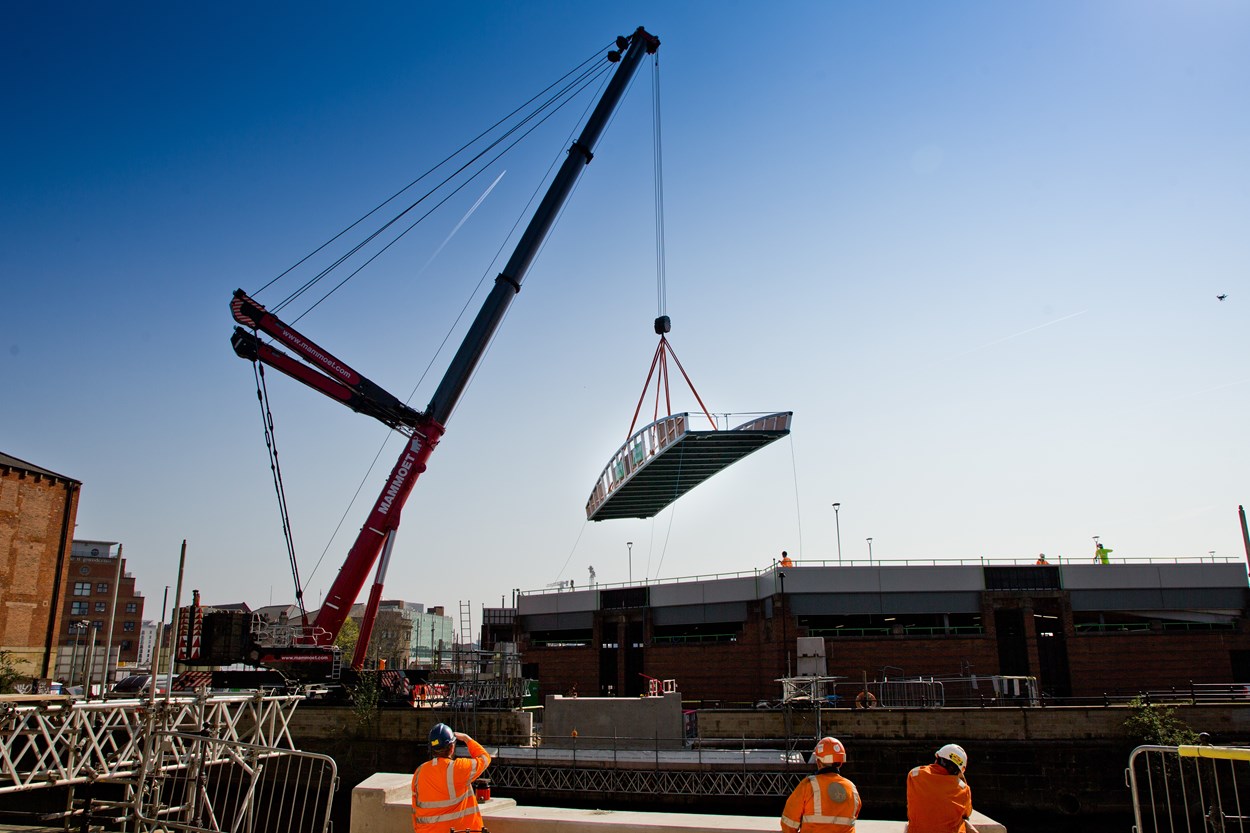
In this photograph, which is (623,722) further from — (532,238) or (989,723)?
(532,238)

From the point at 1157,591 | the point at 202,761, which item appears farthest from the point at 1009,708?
the point at 202,761

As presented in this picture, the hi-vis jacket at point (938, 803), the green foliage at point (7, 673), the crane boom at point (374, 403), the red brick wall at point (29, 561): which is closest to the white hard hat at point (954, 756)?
the hi-vis jacket at point (938, 803)

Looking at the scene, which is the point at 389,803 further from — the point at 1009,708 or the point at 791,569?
the point at 791,569

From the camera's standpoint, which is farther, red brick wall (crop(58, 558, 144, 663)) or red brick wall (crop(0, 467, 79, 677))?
red brick wall (crop(58, 558, 144, 663))

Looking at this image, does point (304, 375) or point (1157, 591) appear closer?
point (304, 375)

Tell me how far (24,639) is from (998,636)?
49290mm

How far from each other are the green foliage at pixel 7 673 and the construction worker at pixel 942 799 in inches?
1683

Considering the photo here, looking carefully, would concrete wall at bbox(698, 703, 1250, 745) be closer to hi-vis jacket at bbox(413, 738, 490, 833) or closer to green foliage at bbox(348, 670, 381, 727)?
green foliage at bbox(348, 670, 381, 727)

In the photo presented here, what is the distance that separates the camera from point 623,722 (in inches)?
1094

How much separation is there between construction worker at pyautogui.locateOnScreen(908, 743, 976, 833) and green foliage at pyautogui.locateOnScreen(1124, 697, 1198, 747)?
24184mm

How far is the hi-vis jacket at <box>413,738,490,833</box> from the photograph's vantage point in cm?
706

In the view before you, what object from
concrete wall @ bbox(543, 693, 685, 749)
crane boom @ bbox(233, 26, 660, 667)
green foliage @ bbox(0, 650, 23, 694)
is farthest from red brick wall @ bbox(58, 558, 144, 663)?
concrete wall @ bbox(543, 693, 685, 749)

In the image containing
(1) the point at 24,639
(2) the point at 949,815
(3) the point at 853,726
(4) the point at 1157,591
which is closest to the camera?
(2) the point at 949,815

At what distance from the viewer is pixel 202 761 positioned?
11.0 metres
